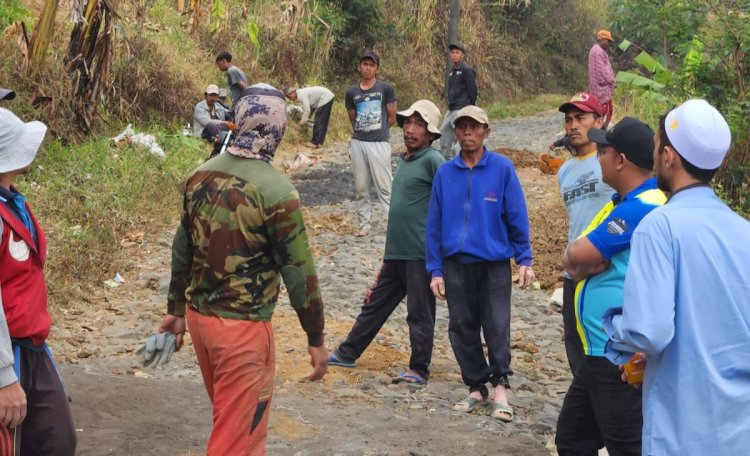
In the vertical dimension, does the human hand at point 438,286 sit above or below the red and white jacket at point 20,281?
below

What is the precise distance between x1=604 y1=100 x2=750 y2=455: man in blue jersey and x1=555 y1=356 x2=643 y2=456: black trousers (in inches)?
38.4

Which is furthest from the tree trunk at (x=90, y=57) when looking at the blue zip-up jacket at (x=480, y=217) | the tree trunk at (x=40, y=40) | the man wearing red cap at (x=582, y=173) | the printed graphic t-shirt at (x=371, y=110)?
the man wearing red cap at (x=582, y=173)

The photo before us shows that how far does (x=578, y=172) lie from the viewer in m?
5.45

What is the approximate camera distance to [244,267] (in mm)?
4094

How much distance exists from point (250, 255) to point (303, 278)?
0.25 m

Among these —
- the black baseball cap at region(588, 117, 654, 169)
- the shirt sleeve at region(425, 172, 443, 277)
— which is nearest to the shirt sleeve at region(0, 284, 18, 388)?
the black baseball cap at region(588, 117, 654, 169)

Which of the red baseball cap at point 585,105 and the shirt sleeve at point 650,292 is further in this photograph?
the red baseball cap at point 585,105

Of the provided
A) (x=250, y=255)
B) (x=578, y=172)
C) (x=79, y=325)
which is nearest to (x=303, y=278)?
(x=250, y=255)

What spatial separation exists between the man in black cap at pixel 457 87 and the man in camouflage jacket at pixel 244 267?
1152cm

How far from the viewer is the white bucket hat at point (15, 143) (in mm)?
3764

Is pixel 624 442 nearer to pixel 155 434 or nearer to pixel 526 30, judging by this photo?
pixel 155 434

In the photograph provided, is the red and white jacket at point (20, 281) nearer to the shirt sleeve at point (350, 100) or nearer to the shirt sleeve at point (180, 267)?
the shirt sleeve at point (180, 267)

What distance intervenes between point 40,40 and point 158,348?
9.55 meters

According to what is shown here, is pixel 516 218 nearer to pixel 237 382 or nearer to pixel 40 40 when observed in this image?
pixel 237 382
